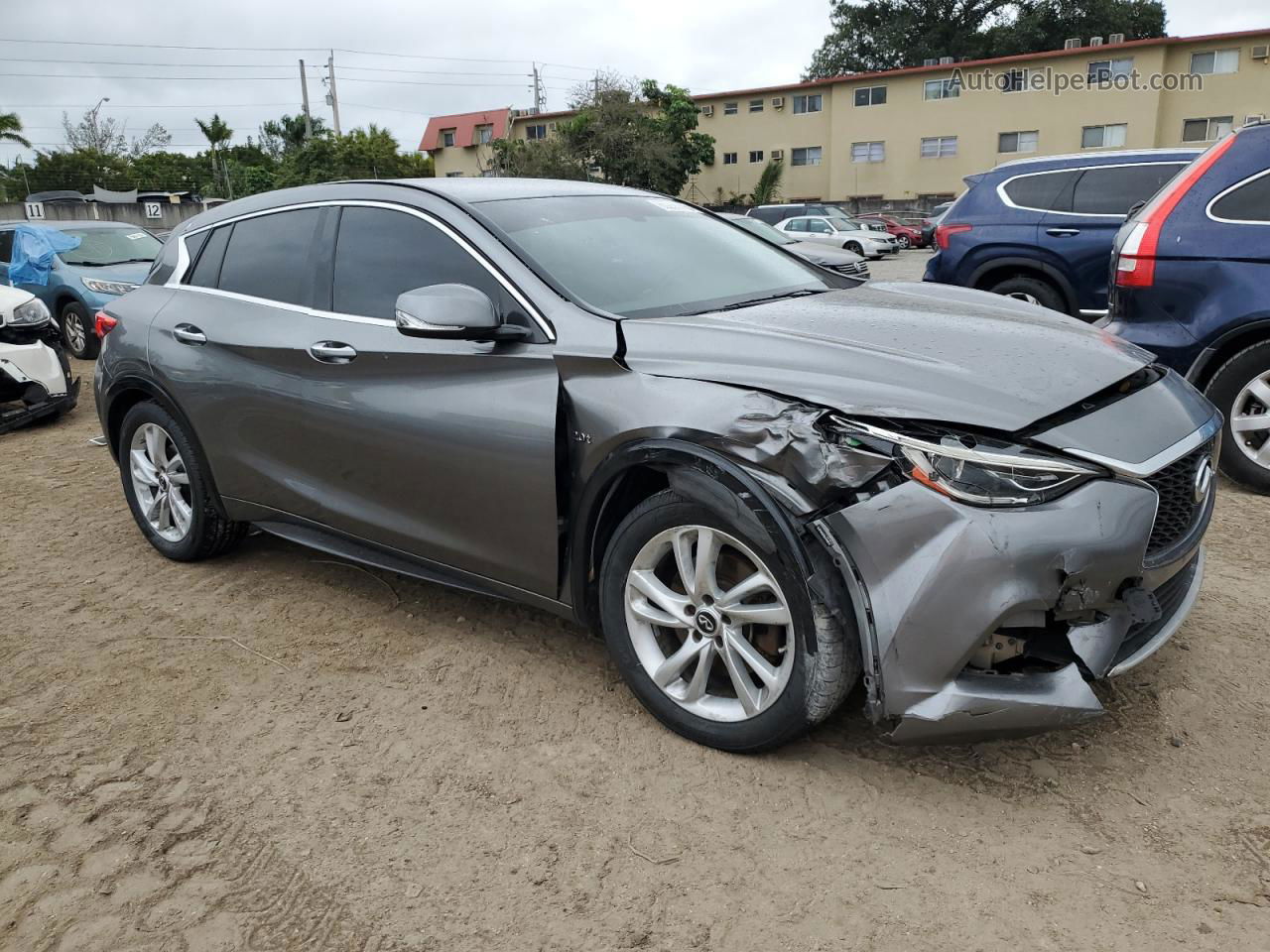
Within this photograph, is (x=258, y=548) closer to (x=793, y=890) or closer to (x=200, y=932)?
(x=200, y=932)

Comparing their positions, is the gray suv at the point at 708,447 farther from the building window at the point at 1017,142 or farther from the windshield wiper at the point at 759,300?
the building window at the point at 1017,142

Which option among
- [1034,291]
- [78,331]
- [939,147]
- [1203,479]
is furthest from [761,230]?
[939,147]

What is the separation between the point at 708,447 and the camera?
2613mm

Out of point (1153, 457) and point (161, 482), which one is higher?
point (1153, 457)

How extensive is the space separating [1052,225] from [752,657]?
609 cm

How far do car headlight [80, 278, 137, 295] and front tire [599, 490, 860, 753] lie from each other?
1044 centimetres

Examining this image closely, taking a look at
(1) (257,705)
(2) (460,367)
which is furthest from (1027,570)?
(1) (257,705)

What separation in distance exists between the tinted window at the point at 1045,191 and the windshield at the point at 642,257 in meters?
4.49

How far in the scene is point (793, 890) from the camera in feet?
7.53

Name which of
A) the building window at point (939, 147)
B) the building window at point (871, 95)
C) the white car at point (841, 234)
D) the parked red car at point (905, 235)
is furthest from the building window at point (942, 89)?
the white car at point (841, 234)

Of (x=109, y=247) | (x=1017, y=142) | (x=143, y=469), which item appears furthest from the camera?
(x=1017, y=142)

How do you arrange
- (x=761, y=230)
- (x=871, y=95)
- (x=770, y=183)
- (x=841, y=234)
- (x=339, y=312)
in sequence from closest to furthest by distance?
(x=339, y=312), (x=761, y=230), (x=841, y=234), (x=871, y=95), (x=770, y=183)

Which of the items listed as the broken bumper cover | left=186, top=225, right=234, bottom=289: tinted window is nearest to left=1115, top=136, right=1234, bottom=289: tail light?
the broken bumper cover

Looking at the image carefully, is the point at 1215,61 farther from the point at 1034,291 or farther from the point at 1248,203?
the point at 1248,203
